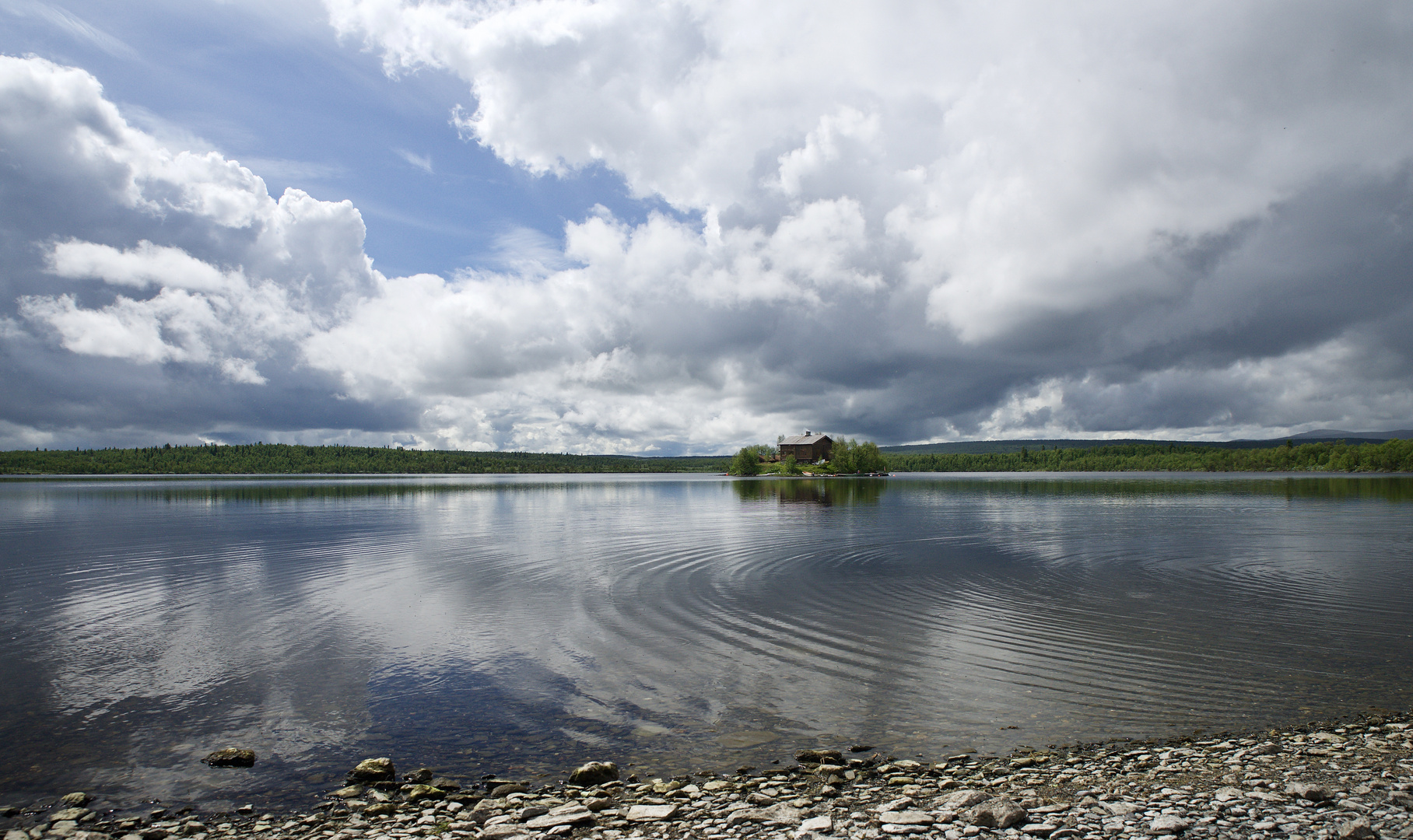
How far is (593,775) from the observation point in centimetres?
912

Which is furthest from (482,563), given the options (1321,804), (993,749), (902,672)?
(1321,804)

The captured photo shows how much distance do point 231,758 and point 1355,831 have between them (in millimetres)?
13857

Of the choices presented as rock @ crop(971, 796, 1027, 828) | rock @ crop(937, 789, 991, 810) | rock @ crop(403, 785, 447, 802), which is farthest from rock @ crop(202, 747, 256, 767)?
rock @ crop(971, 796, 1027, 828)

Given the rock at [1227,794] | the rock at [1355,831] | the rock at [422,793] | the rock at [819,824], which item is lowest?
the rock at [422,793]

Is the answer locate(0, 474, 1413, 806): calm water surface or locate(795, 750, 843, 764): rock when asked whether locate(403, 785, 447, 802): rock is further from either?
locate(795, 750, 843, 764): rock

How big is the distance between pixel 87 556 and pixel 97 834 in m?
31.1

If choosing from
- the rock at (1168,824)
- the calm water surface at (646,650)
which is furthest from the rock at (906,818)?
the calm water surface at (646,650)

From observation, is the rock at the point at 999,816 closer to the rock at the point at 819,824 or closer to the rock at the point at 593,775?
the rock at the point at 819,824

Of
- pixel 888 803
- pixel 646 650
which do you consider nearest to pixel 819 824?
pixel 888 803

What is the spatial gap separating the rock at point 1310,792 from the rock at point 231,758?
13.6 m

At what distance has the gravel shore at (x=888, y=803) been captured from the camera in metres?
7.46

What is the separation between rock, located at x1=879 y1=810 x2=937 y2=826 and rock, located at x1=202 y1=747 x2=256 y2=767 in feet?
28.9

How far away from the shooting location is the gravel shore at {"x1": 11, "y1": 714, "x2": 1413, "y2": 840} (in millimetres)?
7465

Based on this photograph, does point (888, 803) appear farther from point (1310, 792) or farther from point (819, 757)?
point (1310, 792)
